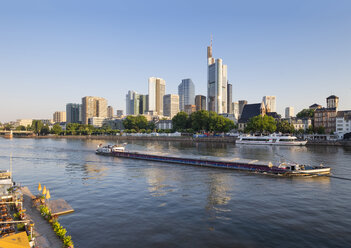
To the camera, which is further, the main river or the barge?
the barge

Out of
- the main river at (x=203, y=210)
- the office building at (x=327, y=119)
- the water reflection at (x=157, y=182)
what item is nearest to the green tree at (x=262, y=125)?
the office building at (x=327, y=119)

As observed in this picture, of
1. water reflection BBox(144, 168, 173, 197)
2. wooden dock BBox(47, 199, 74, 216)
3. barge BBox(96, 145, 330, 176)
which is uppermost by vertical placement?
barge BBox(96, 145, 330, 176)

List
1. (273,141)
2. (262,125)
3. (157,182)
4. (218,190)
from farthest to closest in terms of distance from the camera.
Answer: (262,125), (273,141), (157,182), (218,190)

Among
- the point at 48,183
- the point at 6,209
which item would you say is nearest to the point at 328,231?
the point at 6,209

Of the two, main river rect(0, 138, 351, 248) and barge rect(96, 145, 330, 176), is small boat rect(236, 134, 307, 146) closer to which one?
barge rect(96, 145, 330, 176)

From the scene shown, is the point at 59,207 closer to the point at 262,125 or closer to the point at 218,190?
the point at 218,190

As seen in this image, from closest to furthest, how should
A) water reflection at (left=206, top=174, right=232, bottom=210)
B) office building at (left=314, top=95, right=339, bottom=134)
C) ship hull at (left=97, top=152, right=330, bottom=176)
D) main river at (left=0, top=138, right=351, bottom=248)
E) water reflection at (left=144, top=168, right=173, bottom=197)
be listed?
main river at (left=0, top=138, right=351, bottom=248)
water reflection at (left=206, top=174, right=232, bottom=210)
water reflection at (left=144, top=168, right=173, bottom=197)
ship hull at (left=97, top=152, right=330, bottom=176)
office building at (left=314, top=95, right=339, bottom=134)

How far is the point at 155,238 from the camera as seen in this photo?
2362 cm

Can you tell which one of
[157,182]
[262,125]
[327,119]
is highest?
[327,119]

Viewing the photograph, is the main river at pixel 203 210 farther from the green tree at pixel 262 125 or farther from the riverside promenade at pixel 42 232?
the green tree at pixel 262 125

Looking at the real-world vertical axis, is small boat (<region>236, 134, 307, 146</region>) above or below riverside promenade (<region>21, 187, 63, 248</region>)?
above

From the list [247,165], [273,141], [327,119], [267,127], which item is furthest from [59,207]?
[327,119]

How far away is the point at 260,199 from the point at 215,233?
46.6 feet

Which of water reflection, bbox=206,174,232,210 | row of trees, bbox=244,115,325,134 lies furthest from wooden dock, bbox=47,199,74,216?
row of trees, bbox=244,115,325,134
